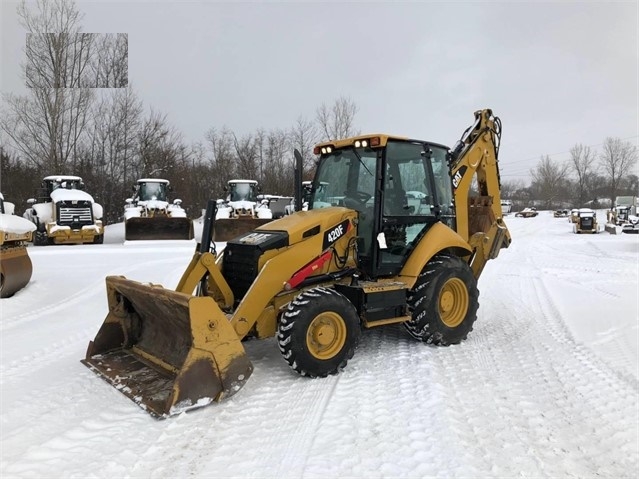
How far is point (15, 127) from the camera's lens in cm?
2591

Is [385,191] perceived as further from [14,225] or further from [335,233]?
[14,225]

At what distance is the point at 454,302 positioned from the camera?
580 cm

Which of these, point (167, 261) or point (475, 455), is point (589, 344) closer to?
point (475, 455)

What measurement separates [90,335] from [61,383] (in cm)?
188

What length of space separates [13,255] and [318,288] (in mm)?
6617

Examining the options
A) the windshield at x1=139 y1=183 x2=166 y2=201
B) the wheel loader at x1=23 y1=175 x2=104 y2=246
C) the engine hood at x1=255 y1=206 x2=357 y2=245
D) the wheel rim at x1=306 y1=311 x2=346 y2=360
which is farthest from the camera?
the windshield at x1=139 y1=183 x2=166 y2=201

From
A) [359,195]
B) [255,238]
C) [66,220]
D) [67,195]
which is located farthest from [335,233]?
[67,195]

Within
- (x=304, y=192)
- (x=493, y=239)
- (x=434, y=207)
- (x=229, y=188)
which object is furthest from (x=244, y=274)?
(x=229, y=188)

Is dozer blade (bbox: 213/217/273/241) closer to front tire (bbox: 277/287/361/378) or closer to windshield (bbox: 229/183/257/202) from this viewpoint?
windshield (bbox: 229/183/257/202)

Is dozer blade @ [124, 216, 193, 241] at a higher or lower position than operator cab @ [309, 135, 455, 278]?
lower

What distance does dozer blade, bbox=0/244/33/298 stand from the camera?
816 cm

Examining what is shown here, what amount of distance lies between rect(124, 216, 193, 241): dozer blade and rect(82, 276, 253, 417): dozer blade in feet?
45.0

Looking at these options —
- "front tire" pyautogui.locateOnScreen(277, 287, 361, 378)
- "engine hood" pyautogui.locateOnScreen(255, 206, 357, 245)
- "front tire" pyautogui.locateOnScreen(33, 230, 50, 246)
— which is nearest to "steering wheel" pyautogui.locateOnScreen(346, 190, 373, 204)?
"engine hood" pyautogui.locateOnScreen(255, 206, 357, 245)

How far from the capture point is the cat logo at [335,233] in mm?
4961
